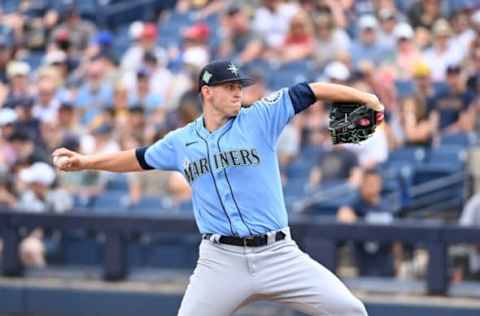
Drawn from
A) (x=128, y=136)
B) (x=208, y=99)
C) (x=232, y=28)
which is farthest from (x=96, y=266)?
(x=208, y=99)

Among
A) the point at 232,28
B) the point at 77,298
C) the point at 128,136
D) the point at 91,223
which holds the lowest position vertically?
the point at 77,298

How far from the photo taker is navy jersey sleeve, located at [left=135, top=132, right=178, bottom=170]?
261 inches

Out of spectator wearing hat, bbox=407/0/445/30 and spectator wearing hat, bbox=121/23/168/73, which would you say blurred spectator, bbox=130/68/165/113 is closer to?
spectator wearing hat, bbox=121/23/168/73

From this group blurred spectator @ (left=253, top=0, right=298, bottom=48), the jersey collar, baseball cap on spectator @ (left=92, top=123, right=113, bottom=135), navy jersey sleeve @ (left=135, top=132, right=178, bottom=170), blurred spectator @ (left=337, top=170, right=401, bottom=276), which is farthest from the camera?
blurred spectator @ (left=253, top=0, right=298, bottom=48)

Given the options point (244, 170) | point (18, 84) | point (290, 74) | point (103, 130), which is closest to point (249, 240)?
point (244, 170)

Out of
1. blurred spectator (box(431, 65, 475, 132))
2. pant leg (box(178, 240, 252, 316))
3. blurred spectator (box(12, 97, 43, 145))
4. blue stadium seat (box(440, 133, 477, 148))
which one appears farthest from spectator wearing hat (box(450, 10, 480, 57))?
pant leg (box(178, 240, 252, 316))

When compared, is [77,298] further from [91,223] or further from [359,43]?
[359,43]

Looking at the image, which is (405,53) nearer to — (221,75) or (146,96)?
(146,96)

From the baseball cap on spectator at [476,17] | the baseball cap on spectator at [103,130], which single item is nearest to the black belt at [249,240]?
the baseball cap on spectator at [103,130]

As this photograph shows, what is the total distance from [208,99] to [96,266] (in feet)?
16.0

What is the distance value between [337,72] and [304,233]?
72.9 inches

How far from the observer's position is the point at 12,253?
36.0 ft

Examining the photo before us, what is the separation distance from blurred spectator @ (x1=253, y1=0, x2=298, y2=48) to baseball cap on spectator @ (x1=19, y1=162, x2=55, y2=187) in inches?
120

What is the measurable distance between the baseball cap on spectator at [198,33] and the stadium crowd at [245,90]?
20 mm
